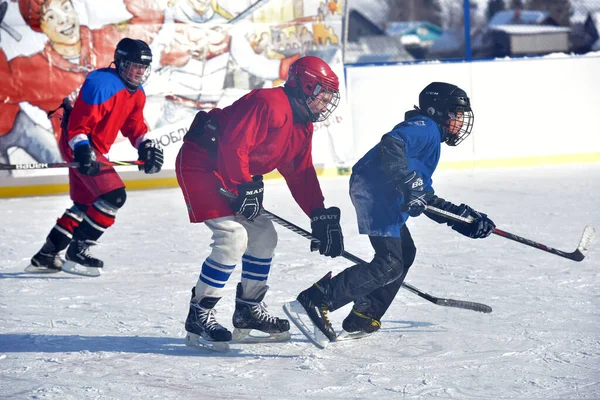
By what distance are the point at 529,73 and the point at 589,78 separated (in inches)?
22.8

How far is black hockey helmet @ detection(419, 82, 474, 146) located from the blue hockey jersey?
1.5 inches

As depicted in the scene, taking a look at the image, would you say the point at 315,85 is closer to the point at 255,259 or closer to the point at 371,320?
the point at 255,259

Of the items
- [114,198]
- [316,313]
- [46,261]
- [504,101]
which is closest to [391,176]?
[316,313]

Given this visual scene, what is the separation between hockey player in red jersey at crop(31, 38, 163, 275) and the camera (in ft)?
13.6

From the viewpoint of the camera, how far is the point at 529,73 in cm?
831

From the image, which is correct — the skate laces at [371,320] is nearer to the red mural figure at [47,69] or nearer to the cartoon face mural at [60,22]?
the red mural figure at [47,69]

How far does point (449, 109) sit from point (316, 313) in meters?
0.80

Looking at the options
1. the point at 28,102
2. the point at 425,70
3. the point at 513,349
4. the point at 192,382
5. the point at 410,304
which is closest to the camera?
the point at 192,382

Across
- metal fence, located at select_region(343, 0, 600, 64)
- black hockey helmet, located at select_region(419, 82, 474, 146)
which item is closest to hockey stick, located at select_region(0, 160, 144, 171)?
black hockey helmet, located at select_region(419, 82, 474, 146)

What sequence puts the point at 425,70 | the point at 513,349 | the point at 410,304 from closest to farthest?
the point at 513,349 → the point at 410,304 → the point at 425,70

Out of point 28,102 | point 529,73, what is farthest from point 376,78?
point 28,102

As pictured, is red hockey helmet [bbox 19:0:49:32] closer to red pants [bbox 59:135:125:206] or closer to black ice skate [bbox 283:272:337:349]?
red pants [bbox 59:135:125:206]

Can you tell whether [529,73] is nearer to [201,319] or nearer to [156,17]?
[156,17]

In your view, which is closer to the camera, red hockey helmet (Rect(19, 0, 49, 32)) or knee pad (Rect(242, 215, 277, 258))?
knee pad (Rect(242, 215, 277, 258))
